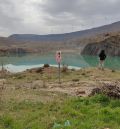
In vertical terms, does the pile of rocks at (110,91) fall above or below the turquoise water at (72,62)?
above

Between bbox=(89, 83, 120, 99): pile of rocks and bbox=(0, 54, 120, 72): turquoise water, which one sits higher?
bbox=(89, 83, 120, 99): pile of rocks

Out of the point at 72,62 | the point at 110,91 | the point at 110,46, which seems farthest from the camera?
the point at 110,46

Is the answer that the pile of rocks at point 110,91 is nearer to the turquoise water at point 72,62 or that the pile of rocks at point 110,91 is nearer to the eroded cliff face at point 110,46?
the turquoise water at point 72,62

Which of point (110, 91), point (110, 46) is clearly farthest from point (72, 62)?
point (110, 91)

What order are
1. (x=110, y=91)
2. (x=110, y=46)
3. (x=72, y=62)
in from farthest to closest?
(x=110, y=46)
(x=72, y=62)
(x=110, y=91)

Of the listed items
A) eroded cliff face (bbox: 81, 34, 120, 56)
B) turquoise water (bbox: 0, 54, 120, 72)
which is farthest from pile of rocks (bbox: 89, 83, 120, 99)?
eroded cliff face (bbox: 81, 34, 120, 56)

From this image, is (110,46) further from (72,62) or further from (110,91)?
(110,91)

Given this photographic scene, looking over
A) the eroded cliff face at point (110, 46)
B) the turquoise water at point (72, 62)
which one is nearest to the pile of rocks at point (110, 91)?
the turquoise water at point (72, 62)

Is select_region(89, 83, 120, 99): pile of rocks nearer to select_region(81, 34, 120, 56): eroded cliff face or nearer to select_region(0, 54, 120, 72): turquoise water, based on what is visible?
select_region(0, 54, 120, 72): turquoise water

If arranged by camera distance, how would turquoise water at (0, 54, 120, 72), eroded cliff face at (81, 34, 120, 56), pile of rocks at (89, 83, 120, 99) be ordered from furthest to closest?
1. eroded cliff face at (81, 34, 120, 56)
2. turquoise water at (0, 54, 120, 72)
3. pile of rocks at (89, 83, 120, 99)

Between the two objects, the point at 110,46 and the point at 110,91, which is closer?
the point at 110,91

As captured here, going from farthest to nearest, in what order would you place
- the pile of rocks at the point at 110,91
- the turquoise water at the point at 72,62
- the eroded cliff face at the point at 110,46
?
the eroded cliff face at the point at 110,46 < the turquoise water at the point at 72,62 < the pile of rocks at the point at 110,91

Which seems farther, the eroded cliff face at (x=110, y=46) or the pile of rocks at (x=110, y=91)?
the eroded cliff face at (x=110, y=46)

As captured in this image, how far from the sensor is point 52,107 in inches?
470
